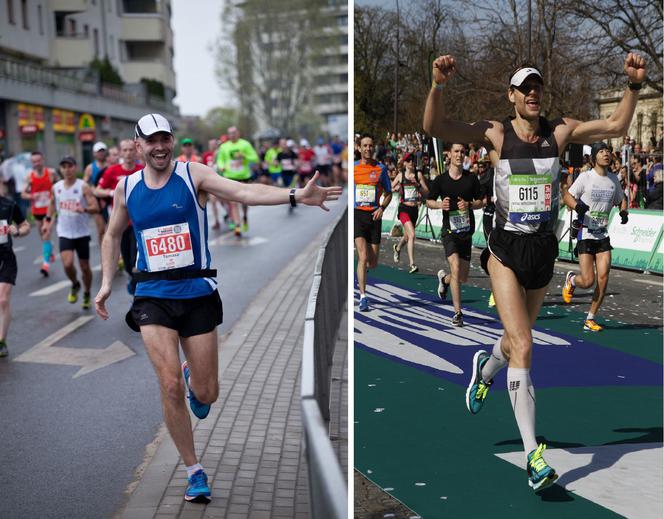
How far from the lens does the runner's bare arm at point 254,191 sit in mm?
5547

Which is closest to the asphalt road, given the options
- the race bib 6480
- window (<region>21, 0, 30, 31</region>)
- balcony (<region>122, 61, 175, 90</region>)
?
the race bib 6480

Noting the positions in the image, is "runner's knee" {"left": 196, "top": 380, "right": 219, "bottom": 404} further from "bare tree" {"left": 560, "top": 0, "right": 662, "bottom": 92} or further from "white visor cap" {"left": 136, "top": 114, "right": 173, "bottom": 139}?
"bare tree" {"left": 560, "top": 0, "right": 662, "bottom": 92}

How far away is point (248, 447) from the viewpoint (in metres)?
6.84

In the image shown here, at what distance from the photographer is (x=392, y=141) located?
398 centimetres

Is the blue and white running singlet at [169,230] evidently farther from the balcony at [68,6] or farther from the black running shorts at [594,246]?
the balcony at [68,6]

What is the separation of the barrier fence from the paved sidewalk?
6.76 ft

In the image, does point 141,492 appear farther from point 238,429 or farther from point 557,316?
point 557,316

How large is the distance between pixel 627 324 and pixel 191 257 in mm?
2532

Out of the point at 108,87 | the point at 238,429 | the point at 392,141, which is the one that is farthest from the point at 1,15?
the point at 392,141

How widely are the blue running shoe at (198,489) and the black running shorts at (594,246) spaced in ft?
8.78

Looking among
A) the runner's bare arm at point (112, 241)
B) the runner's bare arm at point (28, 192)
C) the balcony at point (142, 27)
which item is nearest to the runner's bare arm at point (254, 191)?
the runner's bare arm at point (112, 241)

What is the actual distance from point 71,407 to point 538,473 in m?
5.08

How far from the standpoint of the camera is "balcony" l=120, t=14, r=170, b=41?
74.2 m

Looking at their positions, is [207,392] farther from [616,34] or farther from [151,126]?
[616,34]
